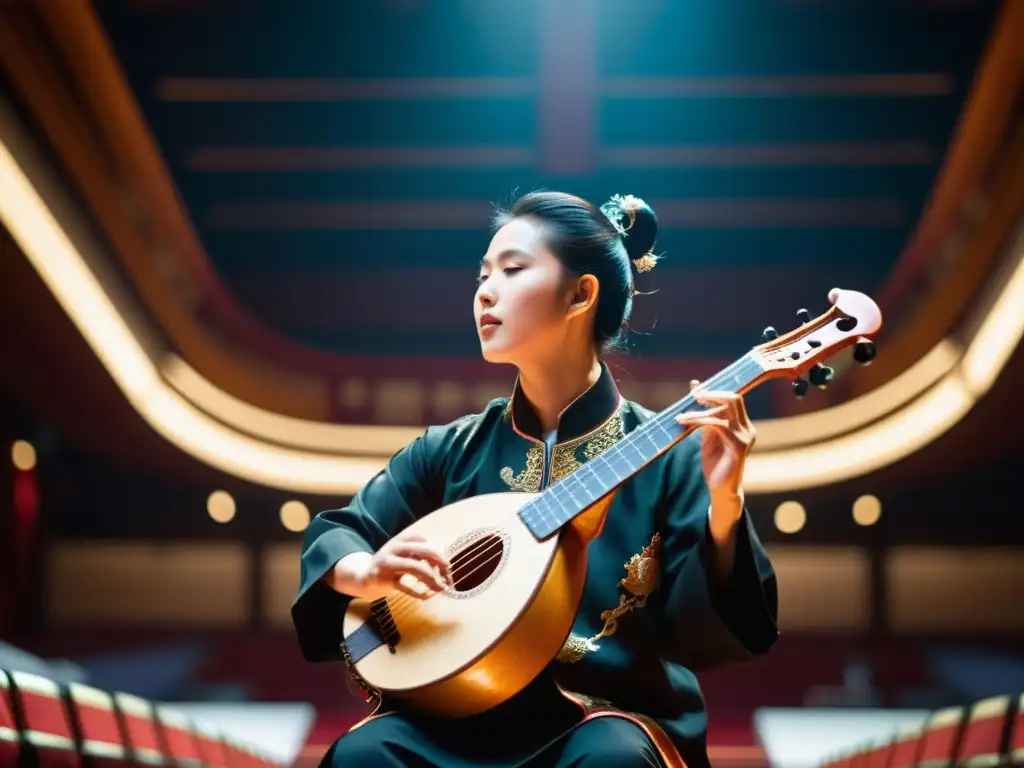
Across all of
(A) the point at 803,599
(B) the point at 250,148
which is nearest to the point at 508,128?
(B) the point at 250,148

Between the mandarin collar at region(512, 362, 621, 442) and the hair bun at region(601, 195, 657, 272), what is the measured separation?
0.68ft

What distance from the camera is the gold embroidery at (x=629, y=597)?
4.83ft

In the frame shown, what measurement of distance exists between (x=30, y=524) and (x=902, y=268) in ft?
8.35

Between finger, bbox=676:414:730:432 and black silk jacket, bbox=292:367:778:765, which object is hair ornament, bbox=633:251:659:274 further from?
finger, bbox=676:414:730:432

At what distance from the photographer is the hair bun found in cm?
171

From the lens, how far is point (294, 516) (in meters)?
3.10

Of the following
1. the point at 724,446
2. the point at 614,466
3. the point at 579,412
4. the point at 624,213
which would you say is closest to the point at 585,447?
the point at 579,412

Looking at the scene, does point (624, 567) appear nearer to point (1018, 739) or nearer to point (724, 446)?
point (724, 446)

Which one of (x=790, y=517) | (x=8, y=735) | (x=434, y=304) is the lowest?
(x=8, y=735)

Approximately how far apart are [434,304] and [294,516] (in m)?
0.74

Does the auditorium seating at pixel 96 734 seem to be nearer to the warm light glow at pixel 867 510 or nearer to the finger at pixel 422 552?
the finger at pixel 422 552

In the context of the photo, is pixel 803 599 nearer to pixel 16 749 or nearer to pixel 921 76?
pixel 921 76

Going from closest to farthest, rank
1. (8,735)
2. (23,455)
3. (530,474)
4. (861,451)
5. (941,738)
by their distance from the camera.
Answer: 1. (530,474)
2. (8,735)
3. (941,738)
4. (861,451)
5. (23,455)

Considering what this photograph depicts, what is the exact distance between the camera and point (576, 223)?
5.38 ft
